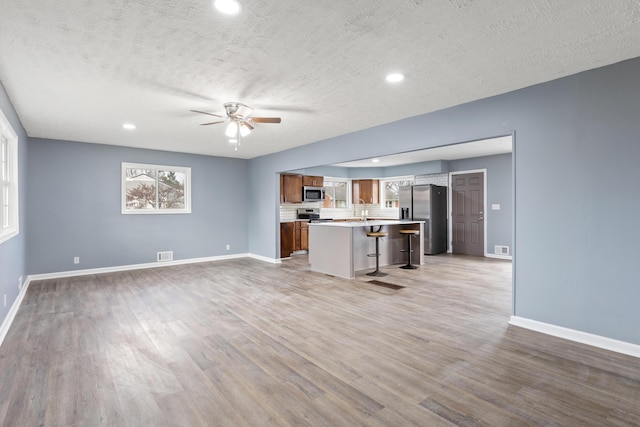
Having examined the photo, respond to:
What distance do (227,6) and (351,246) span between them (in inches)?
166

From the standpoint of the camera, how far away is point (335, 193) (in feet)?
33.8

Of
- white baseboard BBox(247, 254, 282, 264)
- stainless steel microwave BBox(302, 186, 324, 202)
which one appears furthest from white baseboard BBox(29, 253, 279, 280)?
stainless steel microwave BBox(302, 186, 324, 202)

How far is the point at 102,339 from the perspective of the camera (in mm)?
3080

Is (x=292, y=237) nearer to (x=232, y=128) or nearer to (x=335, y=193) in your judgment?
(x=335, y=193)

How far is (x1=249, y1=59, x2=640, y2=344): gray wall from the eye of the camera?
109 inches

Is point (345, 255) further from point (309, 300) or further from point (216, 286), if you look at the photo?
point (216, 286)

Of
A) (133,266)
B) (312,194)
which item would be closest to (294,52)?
(133,266)

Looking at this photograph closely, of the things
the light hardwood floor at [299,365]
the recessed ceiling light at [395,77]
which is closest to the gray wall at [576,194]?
the light hardwood floor at [299,365]

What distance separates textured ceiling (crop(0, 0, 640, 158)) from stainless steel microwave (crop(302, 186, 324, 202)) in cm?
469

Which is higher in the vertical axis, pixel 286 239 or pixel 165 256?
pixel 286 239

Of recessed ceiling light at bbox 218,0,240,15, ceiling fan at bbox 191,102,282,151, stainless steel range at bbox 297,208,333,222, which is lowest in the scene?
stainless steel range at bbox 297,208,333,222

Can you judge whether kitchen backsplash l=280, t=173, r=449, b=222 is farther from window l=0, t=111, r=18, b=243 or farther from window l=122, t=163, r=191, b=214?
window l=0, t=111, r=18, b=243

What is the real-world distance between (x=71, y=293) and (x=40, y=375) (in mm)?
2783

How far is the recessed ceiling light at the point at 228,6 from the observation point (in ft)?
6.43
